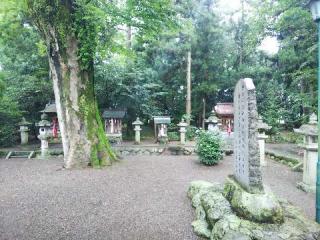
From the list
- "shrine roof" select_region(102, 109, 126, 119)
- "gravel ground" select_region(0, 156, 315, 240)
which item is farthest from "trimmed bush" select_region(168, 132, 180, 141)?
"gravel ground" select_region(0, 156, 315, 240)

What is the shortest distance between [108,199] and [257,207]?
3304mm

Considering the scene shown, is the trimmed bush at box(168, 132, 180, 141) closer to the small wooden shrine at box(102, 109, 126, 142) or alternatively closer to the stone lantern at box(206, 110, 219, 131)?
the stone lantern at box(206, 110, 219, 131)

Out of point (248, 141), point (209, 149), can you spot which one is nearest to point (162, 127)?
point (209, 149)

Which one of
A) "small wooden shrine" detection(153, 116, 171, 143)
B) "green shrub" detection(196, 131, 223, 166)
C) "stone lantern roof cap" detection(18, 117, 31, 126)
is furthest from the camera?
"small wooden shrine" detection(153, 116, 171, 143)

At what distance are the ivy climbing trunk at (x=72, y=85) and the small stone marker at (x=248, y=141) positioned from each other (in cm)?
532

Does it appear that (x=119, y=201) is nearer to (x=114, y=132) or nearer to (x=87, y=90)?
(x=87, y=90)

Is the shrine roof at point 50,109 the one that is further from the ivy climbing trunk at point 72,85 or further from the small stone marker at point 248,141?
the small stone marker at point 248,141

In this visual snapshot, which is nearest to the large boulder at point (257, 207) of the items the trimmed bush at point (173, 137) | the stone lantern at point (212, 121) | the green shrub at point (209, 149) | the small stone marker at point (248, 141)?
the small stone marker at point (248, 141)

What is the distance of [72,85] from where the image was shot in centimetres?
852

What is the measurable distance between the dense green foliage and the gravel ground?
12.7 ft

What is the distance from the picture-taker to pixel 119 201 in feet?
18.8

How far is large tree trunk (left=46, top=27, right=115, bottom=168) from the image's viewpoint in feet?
27.7

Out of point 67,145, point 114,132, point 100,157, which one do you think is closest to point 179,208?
point 100,157

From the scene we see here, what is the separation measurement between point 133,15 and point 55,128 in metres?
10.1
